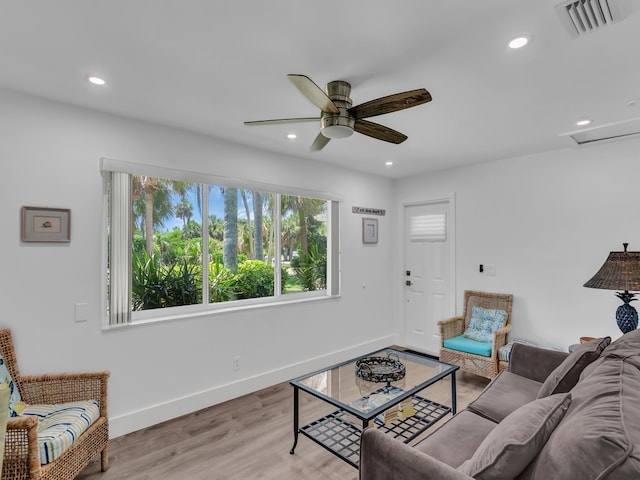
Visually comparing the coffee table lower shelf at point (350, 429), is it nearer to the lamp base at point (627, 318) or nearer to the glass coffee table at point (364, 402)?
the glass coffee table at point (364, 402)

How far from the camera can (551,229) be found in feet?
11.6

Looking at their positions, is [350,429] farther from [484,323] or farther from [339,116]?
[484,323]

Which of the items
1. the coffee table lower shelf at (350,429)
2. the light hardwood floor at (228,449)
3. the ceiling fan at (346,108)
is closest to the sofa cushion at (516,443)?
the coffee table lower shelf at (350,429)

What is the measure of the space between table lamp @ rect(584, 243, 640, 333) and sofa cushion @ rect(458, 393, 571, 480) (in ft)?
5.85

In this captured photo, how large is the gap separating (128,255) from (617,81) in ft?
11.7

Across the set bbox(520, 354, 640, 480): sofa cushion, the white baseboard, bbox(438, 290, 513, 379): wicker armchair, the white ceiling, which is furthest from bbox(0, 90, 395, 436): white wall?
bbox(520, 354, 640, 480): sofa cushion

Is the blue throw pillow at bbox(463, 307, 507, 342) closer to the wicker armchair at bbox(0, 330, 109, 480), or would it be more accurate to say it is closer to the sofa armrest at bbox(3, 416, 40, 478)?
the wicker armchair at bbox(0, 330, 109, 480)

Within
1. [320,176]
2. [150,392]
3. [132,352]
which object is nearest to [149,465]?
[150,392]

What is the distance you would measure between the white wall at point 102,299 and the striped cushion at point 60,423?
1.39ft

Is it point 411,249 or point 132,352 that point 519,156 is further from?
point 132,352

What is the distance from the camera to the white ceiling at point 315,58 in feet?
4.86

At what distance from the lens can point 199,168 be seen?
3.05 meters

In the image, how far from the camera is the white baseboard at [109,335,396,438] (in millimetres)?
2598

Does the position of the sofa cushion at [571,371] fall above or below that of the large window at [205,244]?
below
